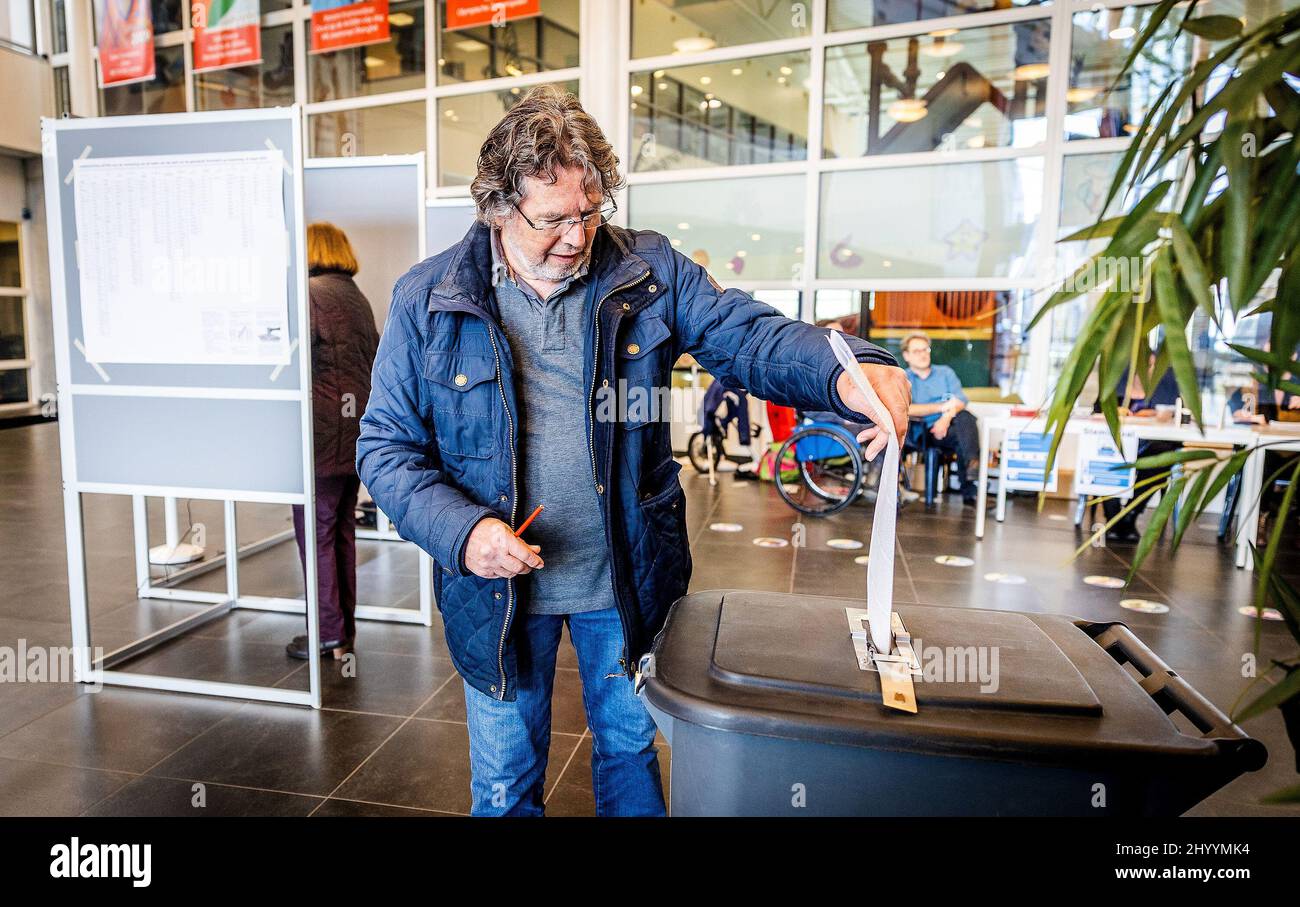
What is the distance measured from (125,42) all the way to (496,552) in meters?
10.5

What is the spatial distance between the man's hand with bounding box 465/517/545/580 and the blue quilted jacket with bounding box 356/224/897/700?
0.05 m

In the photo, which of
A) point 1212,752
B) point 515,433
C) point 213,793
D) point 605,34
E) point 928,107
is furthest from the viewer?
point 605,34

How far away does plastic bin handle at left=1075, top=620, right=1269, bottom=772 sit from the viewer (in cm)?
86

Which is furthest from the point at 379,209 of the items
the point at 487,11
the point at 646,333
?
the point at 487,11

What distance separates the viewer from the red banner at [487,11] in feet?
23.0

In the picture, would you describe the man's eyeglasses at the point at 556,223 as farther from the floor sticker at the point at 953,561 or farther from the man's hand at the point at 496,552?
the floor sticker at the point at 953,561

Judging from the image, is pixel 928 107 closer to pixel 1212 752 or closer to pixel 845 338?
pixel 845 338

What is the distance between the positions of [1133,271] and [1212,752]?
1.67ft

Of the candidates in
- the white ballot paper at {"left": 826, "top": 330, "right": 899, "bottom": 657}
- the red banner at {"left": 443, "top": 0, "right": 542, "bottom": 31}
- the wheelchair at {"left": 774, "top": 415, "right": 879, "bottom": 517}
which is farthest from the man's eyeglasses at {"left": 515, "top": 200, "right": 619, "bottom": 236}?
the red banner at {"left": 443, "top": 0, "right": 542, "bottom": 31}

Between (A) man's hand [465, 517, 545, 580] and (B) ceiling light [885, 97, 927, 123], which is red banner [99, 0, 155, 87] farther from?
(A) man's hand [465, 517, 545, 580]

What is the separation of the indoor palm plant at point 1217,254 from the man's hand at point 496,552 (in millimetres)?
749
